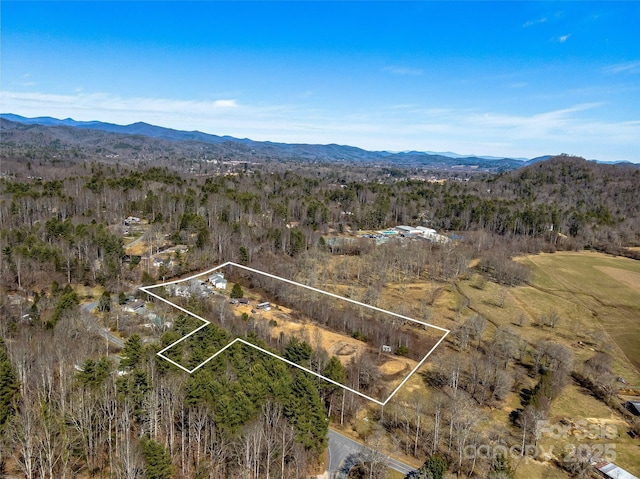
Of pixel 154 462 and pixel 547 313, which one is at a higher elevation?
pixel 154 462

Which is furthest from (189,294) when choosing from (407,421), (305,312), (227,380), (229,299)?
(407,421)

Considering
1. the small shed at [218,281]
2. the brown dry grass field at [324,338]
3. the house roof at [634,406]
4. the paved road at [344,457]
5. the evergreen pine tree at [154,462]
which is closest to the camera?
the brown dry grass field at [324,338]

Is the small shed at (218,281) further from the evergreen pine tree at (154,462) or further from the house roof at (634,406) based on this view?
the house roof at (634,406)

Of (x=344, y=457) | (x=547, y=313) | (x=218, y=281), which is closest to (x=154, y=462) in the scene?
(x=218, y=281)

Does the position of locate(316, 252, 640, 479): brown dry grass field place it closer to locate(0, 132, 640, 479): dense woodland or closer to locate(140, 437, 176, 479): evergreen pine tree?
locate(0, 132, 640, 479): dense woodland

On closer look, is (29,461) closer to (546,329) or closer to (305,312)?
(305,312)

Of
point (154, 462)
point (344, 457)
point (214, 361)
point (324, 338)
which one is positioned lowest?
point (344, 457)

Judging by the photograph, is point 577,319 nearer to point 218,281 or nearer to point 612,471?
point 612,471

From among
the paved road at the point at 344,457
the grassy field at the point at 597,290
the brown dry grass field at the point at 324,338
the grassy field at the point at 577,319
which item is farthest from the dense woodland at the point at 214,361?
the grassy field at the point at 597,290
